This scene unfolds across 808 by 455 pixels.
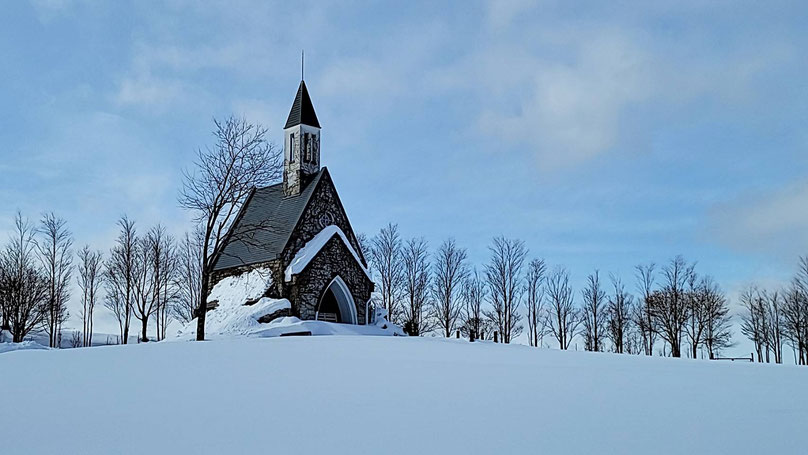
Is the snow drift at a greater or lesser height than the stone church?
lesser

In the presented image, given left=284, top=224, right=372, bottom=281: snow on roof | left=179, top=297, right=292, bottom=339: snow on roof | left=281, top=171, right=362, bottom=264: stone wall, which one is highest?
left=281, top=171, right=362, bottom=264: stone wall

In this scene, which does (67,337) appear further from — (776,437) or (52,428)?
(776,437)

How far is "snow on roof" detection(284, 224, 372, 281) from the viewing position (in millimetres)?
25953

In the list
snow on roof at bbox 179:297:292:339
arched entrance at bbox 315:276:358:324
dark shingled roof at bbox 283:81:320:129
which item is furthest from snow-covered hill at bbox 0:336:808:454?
dark shingled roof at bbox 283:81:320:129

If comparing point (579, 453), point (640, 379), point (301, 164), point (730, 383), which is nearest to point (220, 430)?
point (579, 453)

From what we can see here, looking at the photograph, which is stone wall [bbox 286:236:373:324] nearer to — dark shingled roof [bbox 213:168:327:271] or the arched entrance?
the arched entrance

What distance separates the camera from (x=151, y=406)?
6.25 m

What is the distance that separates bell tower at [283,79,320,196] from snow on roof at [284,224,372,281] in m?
2.74

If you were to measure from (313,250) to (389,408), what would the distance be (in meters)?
20.9

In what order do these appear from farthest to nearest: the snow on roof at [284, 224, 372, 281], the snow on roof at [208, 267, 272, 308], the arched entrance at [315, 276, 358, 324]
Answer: the arched entrance at [315, 276, 358, 324], the snow on roof at [208, 267, 272, 308], the snow on roof at [284, 224, 372, 281]

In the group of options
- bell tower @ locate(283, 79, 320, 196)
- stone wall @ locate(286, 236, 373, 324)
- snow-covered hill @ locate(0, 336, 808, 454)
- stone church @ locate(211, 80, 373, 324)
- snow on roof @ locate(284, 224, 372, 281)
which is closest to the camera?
snow-covered hill @ locate(0, 336, 808, 454)

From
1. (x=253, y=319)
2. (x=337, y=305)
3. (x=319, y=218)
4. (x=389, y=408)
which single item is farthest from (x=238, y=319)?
(x=389, y=408)

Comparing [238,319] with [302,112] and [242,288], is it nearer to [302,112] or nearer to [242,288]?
[242,288]

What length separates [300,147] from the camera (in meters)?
29.8
